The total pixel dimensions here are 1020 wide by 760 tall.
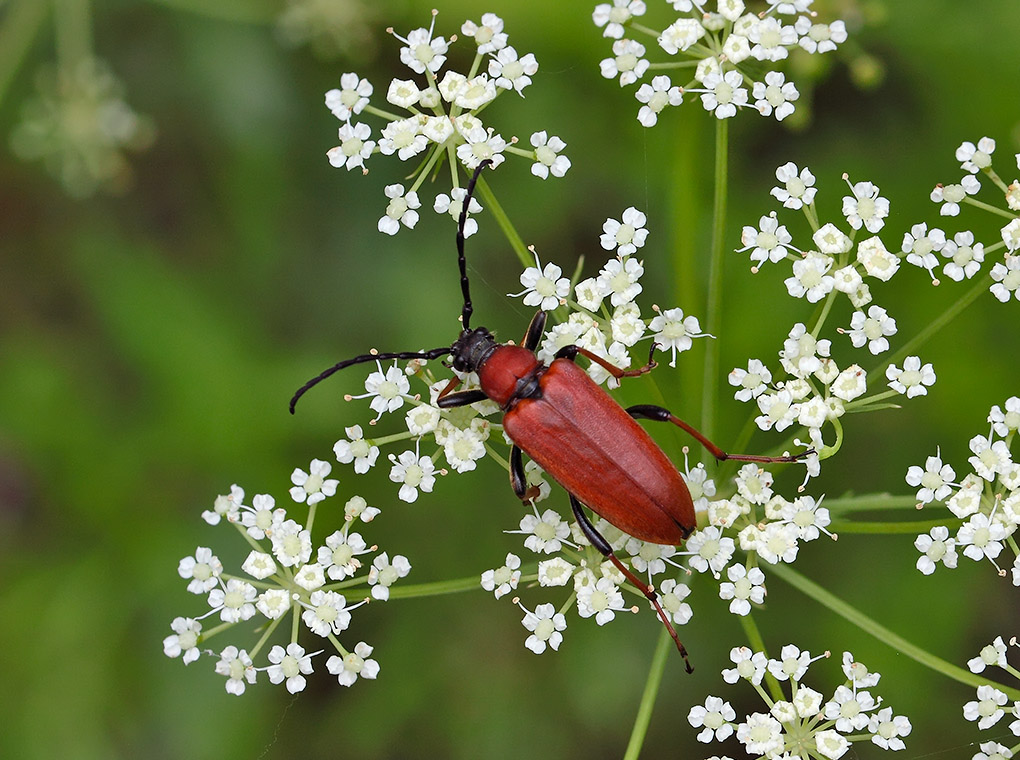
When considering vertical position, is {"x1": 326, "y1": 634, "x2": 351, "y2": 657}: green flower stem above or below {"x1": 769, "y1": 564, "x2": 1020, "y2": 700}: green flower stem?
above

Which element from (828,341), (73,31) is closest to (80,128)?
(73,31)

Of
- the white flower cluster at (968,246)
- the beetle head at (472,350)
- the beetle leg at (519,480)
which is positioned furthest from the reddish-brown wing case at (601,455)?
the white flower cluster at (968,246)

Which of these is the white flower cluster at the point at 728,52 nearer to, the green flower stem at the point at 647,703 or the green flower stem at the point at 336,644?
the green flower stem at the point at 647,703

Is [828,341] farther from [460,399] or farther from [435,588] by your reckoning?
[435,588]

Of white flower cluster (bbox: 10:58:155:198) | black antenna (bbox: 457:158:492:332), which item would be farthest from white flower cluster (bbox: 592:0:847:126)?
white flower cluster (bbox: 10:58:155:198)

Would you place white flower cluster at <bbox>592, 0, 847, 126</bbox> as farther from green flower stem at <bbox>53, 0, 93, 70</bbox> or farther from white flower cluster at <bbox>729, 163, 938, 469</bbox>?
green flower stem at <bbox>53, 0, 93, 70</bbox>
